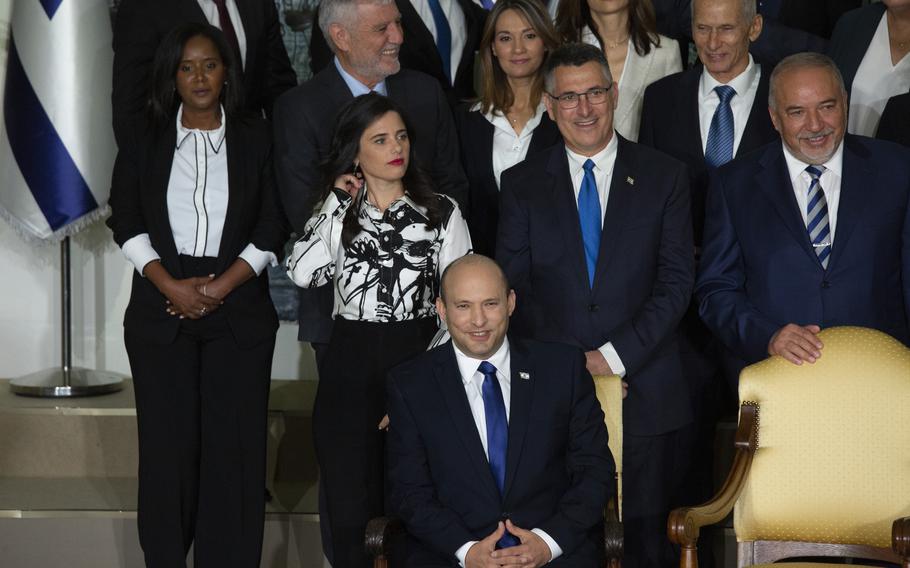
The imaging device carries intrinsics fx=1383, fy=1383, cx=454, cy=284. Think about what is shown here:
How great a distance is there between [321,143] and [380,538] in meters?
1.55

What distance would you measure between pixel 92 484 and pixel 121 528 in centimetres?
40

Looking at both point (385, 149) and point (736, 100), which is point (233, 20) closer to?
point (385, 149)

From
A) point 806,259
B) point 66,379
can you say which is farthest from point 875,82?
point 66,379

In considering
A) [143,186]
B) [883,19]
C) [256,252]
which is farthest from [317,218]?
[883,19]

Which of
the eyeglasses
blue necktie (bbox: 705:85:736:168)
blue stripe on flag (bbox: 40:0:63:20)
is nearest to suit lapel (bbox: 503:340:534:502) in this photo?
the eyeglasses

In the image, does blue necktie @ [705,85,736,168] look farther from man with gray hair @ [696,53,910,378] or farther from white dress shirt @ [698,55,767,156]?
man with gray hair @ [696,53,910,378]

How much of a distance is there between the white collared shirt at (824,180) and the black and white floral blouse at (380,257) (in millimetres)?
1006

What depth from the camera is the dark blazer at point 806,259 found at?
13.3 feet

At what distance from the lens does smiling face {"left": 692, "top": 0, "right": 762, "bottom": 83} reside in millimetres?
4523

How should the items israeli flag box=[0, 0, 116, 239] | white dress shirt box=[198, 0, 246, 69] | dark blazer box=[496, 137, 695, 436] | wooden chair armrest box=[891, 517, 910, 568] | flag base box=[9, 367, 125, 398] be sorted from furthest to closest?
flag base box=[9, 367, 125, 398], israeli flag box=[0, 0, 116, 239], white dress shirt box=[198, 0, 246, 69], dark blazer box=[496, 137, 695, 436], wooden chair armrest box=[891, 517, 910, 568]

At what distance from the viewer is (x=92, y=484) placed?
17.9 feet

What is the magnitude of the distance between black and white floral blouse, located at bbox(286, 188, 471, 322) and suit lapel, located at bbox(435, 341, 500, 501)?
464 mm

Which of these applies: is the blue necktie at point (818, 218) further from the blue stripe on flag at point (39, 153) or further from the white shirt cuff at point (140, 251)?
the blue stripe on flag at point (39, 153)

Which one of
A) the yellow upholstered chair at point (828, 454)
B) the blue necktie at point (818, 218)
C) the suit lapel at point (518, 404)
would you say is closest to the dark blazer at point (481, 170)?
the blue necktie at point (818, 218)
